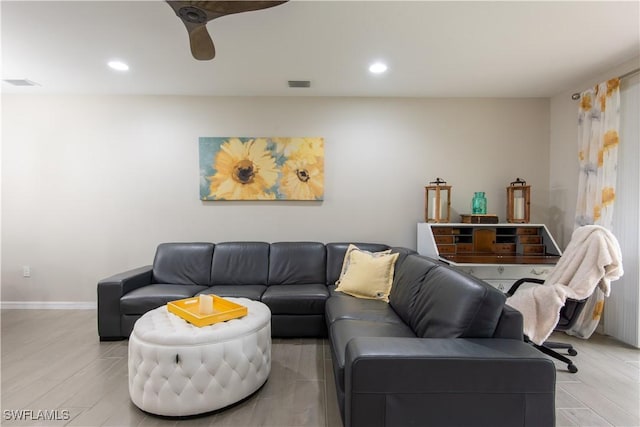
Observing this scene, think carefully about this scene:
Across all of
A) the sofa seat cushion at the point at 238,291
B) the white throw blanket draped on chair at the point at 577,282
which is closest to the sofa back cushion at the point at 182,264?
the sofa seat cushion at the point at 238,291

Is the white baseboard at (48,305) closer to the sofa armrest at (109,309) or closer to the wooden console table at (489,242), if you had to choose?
the sofa armrest at (109,309)

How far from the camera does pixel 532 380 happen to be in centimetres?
130

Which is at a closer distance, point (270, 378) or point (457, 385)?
point (457, 385)

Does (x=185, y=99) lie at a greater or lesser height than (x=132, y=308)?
greater

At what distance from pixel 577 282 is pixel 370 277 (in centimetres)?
154

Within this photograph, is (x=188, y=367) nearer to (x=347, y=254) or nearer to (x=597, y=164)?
(x=347, y=254)

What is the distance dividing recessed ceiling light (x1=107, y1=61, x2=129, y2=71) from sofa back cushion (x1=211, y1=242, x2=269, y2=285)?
6.33 feet

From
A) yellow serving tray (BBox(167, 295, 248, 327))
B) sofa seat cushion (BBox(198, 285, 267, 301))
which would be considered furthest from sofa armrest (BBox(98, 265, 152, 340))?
yellow serving tray (BBox(167, 295, 248, 327))

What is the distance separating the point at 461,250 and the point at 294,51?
8.32 ft

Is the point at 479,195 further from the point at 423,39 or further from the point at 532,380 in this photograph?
the point at 532,380

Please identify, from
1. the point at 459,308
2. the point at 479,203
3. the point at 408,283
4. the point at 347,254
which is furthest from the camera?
the point at 479,203

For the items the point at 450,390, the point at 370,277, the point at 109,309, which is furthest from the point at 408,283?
the point at 109,309

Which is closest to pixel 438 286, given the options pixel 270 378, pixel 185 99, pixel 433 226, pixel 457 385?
pixel 457 385

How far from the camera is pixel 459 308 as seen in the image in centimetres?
159
